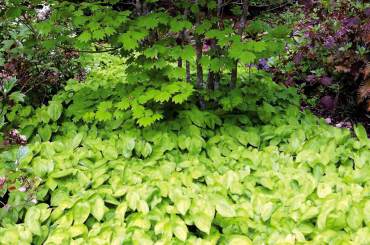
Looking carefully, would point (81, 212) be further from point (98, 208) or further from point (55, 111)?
point (55, 111)

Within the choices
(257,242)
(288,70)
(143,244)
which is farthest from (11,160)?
(288,70)

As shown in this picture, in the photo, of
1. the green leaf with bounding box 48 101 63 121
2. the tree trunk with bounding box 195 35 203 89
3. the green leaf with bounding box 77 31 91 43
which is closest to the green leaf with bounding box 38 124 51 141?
the green leaf with bounding box 48 101 63 121

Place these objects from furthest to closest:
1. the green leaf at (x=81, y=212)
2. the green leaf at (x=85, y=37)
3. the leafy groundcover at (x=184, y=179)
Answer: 1. the green leaf at (x=85, y=37)
2. the green leaf at (x=81, y=212)
3. the leafy groundcover at (x=184, y=179)

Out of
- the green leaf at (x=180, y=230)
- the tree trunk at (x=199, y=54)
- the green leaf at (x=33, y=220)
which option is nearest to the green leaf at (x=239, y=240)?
the green leaf at (x=180, y=230)

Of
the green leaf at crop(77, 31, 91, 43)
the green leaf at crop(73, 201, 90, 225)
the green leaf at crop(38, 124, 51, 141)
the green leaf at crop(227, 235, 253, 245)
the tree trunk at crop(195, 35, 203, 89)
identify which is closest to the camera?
the green leaf at crop(227, 235, 253, 245)

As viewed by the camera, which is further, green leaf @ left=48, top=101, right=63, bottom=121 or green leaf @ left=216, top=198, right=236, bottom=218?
green leaf @ left=48, top=101, right=63, bottom=121

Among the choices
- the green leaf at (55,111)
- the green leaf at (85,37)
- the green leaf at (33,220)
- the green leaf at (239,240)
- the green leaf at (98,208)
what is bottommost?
the green leaf at (55,111)

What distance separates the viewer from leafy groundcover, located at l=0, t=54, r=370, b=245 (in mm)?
2578

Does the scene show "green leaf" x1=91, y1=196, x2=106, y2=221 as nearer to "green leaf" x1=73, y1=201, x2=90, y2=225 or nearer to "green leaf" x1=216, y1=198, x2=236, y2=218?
"green leaf" x1=73, y1=201, x2=90, y2=225

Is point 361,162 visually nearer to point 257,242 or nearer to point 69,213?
point 257,242

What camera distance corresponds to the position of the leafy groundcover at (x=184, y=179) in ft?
8.46

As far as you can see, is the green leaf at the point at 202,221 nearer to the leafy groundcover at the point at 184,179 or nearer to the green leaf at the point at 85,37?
the leafy groundcover at the point at 184,179

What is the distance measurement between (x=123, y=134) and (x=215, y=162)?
3.08 feet

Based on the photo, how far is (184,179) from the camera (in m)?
3.09
